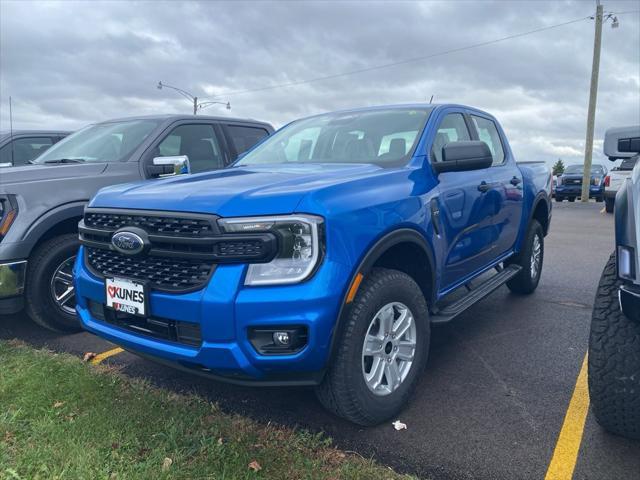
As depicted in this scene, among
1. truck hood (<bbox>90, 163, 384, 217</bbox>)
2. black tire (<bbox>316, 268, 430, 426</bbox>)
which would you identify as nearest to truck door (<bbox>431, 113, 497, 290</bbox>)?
truck hood (<bbox>90, 163, 384, 217</bbox>)

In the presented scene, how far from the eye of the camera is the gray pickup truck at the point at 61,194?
3.87 m

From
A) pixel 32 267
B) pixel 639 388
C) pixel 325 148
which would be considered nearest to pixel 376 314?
pixel 639 388

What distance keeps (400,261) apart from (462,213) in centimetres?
75

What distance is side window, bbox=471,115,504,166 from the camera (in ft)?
15.1

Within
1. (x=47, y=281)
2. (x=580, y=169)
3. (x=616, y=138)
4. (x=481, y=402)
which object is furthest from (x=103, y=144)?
(x=580, y=169)

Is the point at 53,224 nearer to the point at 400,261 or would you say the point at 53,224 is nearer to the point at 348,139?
the point at 348,139

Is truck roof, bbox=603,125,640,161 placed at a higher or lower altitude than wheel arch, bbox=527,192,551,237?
higher

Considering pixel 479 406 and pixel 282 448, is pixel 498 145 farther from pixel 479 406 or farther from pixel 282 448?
pixel 282 448

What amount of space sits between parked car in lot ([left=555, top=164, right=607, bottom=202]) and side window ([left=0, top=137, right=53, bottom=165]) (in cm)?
2125

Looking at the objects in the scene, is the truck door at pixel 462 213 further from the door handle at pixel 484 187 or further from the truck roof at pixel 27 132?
the truck roof at pixel 27 132

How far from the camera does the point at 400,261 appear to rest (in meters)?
3.11

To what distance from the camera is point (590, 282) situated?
6.27 metres

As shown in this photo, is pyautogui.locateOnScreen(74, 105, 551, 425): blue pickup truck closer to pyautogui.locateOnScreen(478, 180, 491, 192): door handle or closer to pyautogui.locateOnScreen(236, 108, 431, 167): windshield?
pyautogui.locateOnScreen(236, 108, 431, 167): windshield

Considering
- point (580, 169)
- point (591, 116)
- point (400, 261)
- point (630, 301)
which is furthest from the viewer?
point (580, 169)
